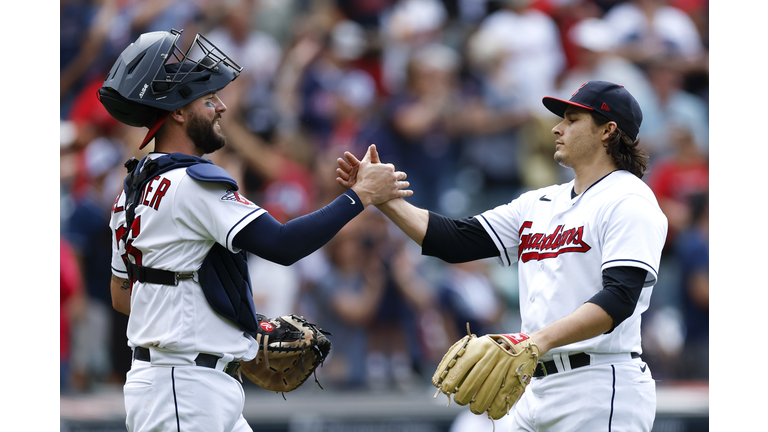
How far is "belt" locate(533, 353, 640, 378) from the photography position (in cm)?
324

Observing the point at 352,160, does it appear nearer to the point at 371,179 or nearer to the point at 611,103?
the point at 371,179

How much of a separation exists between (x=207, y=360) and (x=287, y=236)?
0.59 m

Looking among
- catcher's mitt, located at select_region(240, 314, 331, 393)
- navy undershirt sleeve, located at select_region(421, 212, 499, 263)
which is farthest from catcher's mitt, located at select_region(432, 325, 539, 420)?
navy undershirt sleeve, located at select_region(421, 212, 499, 263)

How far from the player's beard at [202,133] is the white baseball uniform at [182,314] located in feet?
0.84

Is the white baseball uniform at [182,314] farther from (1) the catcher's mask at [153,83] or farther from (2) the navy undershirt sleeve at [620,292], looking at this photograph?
(2) the navy undershirt sleeve at [620,292]

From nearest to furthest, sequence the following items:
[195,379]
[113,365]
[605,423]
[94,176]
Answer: [195,379], [605,423], [113,365], [94,176]

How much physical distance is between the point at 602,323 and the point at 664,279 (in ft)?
17.7

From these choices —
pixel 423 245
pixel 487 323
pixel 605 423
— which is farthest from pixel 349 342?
pixel 605 423

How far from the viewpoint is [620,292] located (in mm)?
3000

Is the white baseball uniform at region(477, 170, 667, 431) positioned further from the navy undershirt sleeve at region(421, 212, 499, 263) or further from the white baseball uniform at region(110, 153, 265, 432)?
the white baseball uniform at region(110, 153, 265, 432)

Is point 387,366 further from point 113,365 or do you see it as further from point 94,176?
point 94,176

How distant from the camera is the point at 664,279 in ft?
25.9

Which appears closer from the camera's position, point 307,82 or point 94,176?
point 94,176

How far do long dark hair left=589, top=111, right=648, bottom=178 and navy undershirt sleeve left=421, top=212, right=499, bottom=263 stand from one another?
731 millimetres
